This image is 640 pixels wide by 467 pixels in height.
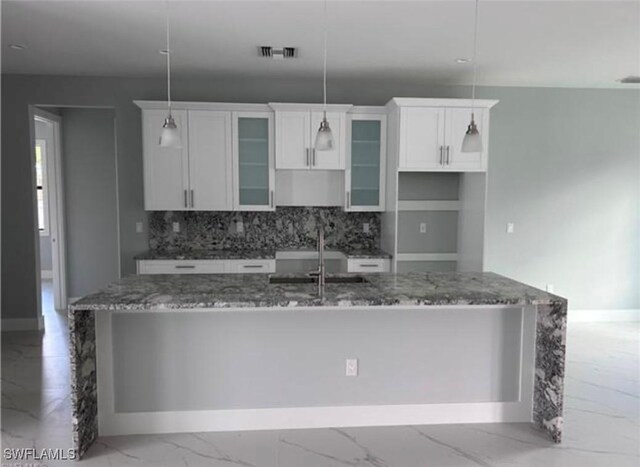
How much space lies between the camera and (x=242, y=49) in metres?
3.88

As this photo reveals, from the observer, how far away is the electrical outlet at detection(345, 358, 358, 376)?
293 cm

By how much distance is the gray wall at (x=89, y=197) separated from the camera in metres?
5.83

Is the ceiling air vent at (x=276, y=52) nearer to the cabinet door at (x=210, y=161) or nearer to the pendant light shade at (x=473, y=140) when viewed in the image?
the cabinet door at (x=210, y=161)

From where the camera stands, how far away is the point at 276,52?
396cm

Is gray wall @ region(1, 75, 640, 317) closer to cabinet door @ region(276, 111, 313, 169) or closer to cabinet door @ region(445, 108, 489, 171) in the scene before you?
cabinet door @ region(276, 111, 313, 169)

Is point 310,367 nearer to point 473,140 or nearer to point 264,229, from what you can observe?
point 473,140

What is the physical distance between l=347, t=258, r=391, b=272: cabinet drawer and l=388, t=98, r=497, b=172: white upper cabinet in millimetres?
954

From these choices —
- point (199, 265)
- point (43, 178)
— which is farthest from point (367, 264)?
point (43, 178)

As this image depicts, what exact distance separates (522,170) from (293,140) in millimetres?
2687

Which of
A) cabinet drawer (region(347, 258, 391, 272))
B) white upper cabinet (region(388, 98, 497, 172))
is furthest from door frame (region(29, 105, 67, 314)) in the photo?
white upper cabinet (region(388, 98, 497, 172))

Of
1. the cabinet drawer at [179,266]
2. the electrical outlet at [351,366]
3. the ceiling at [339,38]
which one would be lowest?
the electrical outlet at [351,366]

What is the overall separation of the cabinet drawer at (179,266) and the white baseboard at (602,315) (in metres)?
4.16

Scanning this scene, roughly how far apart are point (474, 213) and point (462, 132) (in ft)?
2.78

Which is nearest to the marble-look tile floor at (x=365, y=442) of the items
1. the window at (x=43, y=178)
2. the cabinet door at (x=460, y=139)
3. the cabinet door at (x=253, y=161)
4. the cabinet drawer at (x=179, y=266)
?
the cabinet drawer at (x=179, y=266)
